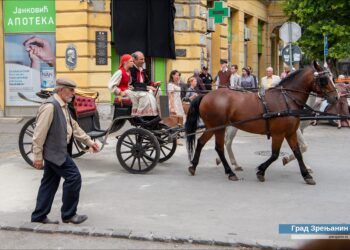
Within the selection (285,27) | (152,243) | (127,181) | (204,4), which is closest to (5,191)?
(127,181)

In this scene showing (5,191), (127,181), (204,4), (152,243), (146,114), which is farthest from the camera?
(204,4)

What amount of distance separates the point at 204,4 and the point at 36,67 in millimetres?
6398

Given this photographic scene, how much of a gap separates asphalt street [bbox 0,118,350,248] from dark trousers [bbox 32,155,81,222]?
357 millimetres

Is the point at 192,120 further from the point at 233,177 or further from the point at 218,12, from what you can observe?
the point at 218,12

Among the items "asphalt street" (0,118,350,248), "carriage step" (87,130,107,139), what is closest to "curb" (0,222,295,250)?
"asphalt street" (0,118,350,248)

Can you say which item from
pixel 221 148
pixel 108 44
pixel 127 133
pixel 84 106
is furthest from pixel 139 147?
pixel 108 44

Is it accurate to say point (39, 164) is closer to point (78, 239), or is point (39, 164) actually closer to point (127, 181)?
point (78, 239)

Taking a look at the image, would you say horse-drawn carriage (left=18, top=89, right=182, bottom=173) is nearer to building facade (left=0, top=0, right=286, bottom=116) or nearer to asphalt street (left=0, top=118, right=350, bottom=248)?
asphalt street (left=0, top=118, right=350, bottom=248)

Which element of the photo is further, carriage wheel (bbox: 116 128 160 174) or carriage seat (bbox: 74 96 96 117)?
carriage seat (bbox: 74 96 96 117)

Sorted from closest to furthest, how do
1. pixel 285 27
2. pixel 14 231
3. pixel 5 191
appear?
pixel 14 231 → pixel 5 191 → pixel 285 27

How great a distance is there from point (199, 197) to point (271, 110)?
1903 mm

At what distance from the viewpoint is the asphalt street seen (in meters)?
6.14

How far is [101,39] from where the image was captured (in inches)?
695

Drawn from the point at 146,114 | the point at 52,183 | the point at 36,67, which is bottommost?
the point at 52,183
